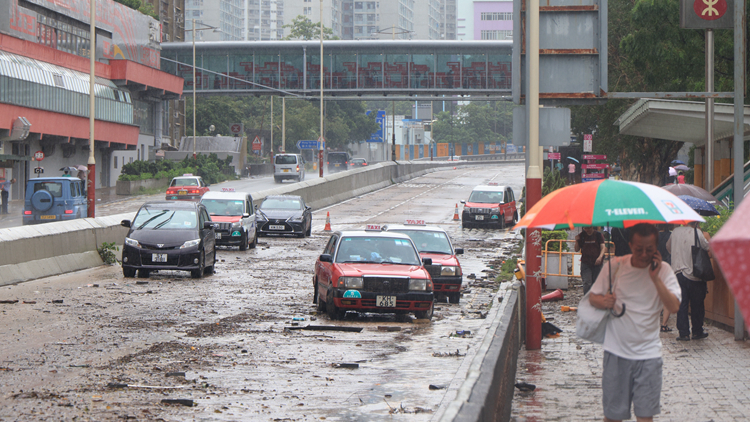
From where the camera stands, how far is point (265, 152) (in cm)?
12000

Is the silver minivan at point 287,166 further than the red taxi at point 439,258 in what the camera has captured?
Yes

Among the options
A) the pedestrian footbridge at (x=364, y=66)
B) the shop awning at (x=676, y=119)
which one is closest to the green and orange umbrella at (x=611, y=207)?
the shop awning at (x=676, y=119)

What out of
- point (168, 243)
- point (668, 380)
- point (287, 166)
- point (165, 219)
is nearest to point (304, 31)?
point (287, 166)

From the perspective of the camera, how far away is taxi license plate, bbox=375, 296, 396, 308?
568 inches

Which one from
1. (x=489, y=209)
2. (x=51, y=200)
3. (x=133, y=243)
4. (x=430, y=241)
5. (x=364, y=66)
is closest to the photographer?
(x=430, y=241)

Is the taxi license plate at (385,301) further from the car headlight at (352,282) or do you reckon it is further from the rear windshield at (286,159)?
the rear windshield at (286,159)

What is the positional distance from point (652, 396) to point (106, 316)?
32.9 ft

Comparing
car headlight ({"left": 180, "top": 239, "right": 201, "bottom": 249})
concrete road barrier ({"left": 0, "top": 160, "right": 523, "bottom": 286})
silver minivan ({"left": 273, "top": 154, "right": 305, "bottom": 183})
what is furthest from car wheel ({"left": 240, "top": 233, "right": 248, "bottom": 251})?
silver minivan ({"left": 273, "top": 154, "right": 305, "bottom": 183})

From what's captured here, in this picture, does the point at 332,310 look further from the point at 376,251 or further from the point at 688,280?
the point at 688,280

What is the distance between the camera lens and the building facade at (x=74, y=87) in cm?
5075

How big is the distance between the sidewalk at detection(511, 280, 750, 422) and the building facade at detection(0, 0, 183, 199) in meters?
38.2

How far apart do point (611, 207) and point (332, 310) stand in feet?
28.2

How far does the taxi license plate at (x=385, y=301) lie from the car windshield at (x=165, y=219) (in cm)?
779

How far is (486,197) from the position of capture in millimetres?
39844
